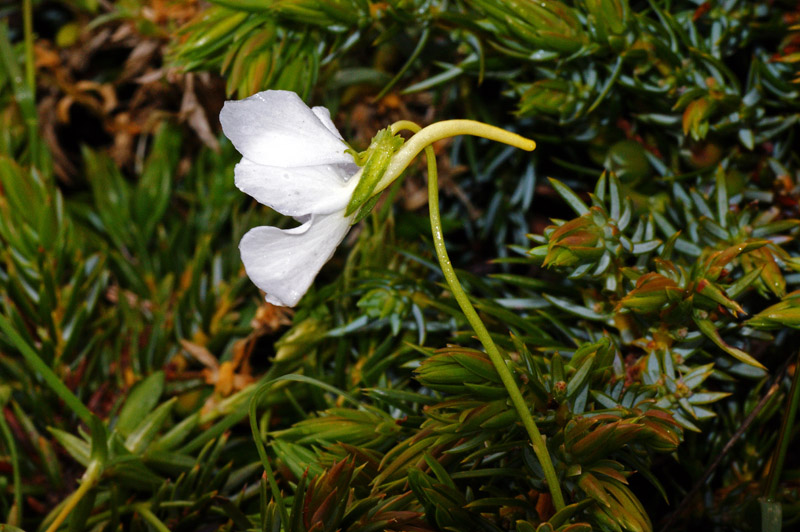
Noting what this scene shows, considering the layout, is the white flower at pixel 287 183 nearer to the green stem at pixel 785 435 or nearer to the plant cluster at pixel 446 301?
the plant cluster at pixel 446 301

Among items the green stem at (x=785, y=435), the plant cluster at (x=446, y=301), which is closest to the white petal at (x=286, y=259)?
the plant cluster at (x=446, y=301)

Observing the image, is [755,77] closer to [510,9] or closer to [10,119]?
[510,9]

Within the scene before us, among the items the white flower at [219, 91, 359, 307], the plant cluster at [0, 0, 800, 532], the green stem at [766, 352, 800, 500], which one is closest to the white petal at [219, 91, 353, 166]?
the white flower at [219, 91, 359, 307]

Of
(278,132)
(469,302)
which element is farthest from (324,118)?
(469,302)

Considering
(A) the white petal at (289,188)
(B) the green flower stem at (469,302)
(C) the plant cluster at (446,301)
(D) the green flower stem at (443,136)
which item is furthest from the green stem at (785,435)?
(A) the white petal at (289,188)

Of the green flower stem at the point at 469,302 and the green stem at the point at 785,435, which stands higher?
the green flower stem at the point at 469,302

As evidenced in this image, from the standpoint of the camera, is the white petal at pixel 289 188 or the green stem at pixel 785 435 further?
the green stem at pixel 785 435

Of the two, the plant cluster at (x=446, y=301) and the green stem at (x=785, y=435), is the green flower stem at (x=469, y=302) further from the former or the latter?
the green stem at (x=785, y=435)

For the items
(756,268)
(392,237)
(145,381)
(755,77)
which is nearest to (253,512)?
(145,381)
